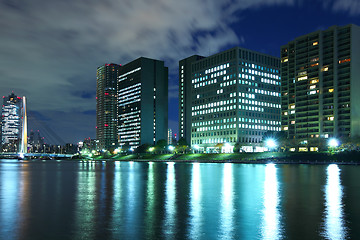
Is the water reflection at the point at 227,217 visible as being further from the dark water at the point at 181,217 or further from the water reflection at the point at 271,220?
the water reflection at the point at 271,220

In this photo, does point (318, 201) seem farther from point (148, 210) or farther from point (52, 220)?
point (52, 220)

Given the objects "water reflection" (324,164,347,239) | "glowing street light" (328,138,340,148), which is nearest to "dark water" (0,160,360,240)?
"water reflection" (324,164,347,239)

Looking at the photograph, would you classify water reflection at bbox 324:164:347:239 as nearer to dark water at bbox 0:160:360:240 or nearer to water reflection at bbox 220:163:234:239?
dark water at bbox 0:160:360:240

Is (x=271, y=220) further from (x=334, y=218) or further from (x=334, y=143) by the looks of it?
(x=334, y=143)

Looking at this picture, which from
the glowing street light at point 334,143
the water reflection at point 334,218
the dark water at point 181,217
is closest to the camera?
the water reflection at point 334,218

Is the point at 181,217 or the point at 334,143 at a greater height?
the point at 334,143

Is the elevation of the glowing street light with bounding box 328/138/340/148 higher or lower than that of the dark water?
higher

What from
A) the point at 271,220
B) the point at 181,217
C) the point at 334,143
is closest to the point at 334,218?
the point at 271,220

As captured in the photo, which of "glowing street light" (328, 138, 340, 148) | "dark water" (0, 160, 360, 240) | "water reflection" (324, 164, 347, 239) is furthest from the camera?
"glowing street light" (328, 138, 340, 148)

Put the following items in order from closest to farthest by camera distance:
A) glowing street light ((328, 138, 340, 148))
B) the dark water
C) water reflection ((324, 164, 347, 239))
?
water reflection ((324, 164, 347, 239)) → the dark water → glowing street light ((328, 138, 340, 148))

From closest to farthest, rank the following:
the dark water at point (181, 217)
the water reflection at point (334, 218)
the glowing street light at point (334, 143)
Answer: the water reflection at point (334, 218) < the dark water at point (181, 217) < the glowing street light at point (334, 143)

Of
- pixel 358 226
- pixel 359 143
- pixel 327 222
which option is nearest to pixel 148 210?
pixel 327 222

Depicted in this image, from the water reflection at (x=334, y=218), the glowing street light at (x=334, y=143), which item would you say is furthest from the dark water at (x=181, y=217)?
the glowing street light at (x=334, y=143)

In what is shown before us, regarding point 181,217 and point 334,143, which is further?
point 334,143
